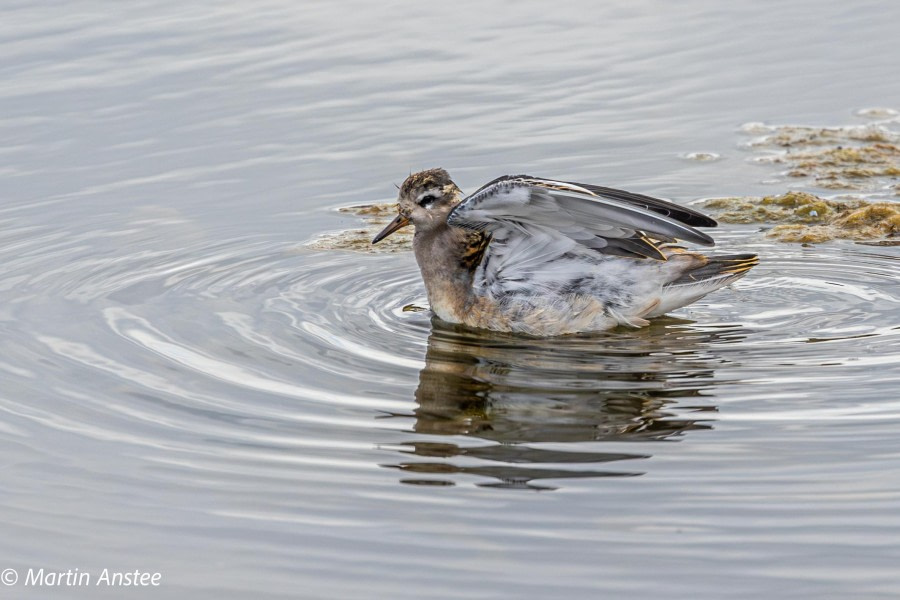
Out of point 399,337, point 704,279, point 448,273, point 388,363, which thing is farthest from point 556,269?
point 388,363

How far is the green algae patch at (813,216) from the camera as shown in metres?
10.3

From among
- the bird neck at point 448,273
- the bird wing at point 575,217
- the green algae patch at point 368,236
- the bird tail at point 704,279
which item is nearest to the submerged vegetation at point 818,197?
the green algae patch at point 368,236

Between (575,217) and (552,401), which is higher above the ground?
(575,217)

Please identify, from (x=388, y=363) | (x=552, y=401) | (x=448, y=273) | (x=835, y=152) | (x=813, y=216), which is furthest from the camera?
(x=835, y=152)

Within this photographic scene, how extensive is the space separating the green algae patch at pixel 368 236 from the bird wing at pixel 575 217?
1.96 m

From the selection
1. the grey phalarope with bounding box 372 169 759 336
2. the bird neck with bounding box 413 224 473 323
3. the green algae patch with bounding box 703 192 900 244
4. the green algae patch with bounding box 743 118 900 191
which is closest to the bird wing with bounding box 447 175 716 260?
the grey phalarope with bounding box 372 169 759 336

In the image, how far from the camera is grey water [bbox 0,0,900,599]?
5.93 m

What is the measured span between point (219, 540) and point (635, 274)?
372 centimetres

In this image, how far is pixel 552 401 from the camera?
7559mm

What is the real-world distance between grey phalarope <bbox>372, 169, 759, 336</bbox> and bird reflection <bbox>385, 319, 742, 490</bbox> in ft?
0.46

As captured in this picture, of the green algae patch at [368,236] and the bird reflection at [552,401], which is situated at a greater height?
the green algae patch at [368,236]

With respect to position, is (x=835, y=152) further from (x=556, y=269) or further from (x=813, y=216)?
(x=556, y=269)

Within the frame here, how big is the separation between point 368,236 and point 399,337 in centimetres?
211

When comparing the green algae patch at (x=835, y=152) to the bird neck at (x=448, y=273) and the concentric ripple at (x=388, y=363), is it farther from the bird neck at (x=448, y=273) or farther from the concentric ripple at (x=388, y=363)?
the bird neck at (x=448, y=273)
